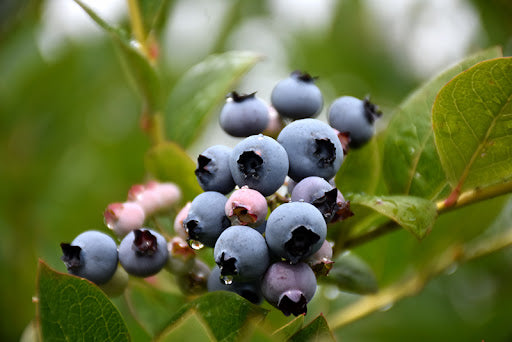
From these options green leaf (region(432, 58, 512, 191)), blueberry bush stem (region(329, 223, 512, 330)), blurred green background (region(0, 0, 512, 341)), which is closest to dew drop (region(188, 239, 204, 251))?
green leaf (region(432, 58, 512, 191))

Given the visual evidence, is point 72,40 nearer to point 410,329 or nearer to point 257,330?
point 410,329

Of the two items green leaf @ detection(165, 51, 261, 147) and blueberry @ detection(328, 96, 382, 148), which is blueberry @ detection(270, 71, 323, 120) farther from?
green leaf @ detection(165, 51, 261, 147)

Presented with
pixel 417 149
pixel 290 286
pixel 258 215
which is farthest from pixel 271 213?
pixel 417 149

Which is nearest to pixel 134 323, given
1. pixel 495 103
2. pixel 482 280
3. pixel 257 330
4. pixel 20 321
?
pixel 257 330

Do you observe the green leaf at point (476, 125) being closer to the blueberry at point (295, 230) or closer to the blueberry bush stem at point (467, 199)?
the blueberry bush stem at point (467, 199)

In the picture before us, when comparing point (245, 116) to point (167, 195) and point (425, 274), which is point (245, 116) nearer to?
point (167, 195)

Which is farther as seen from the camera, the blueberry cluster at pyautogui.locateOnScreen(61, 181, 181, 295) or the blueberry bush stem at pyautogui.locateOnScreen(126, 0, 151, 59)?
the blueberry bush stem at pyautogui.locateOnScreen(126, 0, 151, 59)

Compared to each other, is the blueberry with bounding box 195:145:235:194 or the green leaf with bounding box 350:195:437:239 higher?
the blueberry with bounding box 195:145:235:194

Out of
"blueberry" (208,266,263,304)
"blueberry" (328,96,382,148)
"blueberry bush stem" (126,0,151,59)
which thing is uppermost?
"blueberry bush stem" (126,0,151,59)
